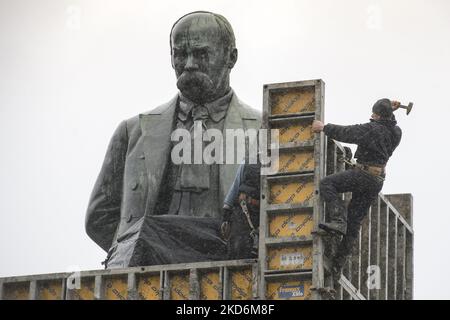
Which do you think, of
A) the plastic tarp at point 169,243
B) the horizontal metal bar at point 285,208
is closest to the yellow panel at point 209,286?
the horizontal metal bar at point 285,208

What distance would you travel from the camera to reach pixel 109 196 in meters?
44.8

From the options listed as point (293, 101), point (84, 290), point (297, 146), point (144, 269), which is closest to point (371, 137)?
point (297, 146)

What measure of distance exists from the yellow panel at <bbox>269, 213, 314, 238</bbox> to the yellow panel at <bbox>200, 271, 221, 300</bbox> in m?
1.10

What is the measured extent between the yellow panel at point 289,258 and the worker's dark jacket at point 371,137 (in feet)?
5.54

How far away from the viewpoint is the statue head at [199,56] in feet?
144

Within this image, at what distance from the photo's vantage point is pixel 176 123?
4403 centimetres

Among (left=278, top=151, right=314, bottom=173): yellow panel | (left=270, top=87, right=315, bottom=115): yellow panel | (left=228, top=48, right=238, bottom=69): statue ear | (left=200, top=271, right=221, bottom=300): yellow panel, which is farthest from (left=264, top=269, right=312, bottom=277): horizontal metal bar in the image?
(left=228, top=48, right=238, bottom=69): statue ear

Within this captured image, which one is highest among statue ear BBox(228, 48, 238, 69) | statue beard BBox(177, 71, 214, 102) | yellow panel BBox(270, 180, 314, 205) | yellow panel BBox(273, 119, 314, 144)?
statue ear BBox(228, 48, 238, 69)

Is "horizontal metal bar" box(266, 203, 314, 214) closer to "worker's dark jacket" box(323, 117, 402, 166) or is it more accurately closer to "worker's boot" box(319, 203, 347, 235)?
"worker's boot" box(319, 203, 347, 235)

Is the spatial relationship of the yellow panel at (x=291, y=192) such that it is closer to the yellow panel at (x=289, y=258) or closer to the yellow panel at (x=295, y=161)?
the yellow panel at (x=295, y=161)

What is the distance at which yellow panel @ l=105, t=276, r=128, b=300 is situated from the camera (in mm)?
38250

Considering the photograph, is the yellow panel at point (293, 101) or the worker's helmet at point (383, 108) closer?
the worker's helmet at point (383, 108)

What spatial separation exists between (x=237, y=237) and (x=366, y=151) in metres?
2.46
